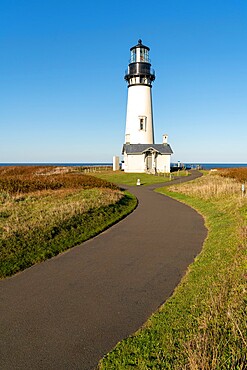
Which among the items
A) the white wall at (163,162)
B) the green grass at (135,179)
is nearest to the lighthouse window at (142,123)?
the white wall at (163,162)

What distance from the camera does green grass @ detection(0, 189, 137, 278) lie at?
849cm

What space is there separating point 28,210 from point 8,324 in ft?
32.3

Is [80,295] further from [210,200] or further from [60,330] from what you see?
[210,200]

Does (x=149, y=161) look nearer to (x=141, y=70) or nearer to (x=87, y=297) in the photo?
(x=141, y=70)

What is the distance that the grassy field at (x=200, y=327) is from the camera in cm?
388

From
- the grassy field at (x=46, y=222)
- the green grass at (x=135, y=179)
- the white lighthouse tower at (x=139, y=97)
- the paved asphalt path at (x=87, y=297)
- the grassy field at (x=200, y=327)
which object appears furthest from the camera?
the white lighthouse tower at (x=139, y=97)

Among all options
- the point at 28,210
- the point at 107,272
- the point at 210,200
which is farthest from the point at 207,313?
the point at 210,200

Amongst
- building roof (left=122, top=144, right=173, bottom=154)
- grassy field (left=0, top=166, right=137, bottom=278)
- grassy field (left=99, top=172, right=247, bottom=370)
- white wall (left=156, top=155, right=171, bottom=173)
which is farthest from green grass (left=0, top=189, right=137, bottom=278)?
white wall (left=156, top=155, right=171, bottom=173)

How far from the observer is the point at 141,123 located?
4609cm

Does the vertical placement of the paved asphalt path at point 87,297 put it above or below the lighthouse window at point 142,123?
below

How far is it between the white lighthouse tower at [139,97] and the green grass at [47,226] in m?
30.5

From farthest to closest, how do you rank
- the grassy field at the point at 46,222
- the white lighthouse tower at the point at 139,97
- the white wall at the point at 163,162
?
the white wall at the point at 163,162, the white lighthouse tower at the point at 139,97, the grassy field at the point at 46,222

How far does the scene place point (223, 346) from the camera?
13.5ft

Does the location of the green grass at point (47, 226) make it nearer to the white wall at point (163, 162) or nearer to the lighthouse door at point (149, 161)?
the lighthouse door at point (149, 161)
